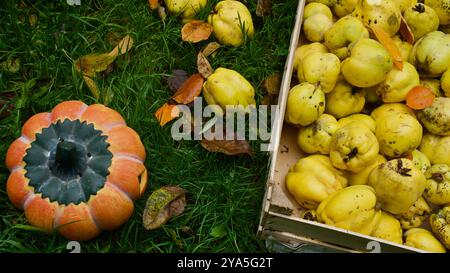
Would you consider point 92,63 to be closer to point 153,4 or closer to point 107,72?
point 107,72

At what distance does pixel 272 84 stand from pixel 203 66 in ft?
1.35

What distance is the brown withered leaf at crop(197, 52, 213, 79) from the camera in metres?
3.17

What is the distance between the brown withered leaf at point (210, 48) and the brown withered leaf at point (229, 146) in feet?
1.89

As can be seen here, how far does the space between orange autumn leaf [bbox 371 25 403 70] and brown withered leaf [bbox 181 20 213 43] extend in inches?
37.3

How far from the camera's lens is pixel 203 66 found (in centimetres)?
319

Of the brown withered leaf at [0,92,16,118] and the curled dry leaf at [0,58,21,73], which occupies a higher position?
the curled dry leaf at [0,58,21,73]

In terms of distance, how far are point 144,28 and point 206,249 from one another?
142cm

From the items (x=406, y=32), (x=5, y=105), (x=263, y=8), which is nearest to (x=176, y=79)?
(x=263, y=8)

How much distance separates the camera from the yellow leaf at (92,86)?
3.11m

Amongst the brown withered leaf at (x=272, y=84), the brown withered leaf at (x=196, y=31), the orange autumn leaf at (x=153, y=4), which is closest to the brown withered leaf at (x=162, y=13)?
the orange autumn leaf at (x=153, y=4)

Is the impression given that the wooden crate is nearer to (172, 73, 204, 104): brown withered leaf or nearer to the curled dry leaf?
(172, 73, 204, 104): brown withered leaf

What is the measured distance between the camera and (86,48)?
3.31m

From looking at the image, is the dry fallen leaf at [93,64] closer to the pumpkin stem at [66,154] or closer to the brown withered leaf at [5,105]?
the brown withered leaf at [5,105]

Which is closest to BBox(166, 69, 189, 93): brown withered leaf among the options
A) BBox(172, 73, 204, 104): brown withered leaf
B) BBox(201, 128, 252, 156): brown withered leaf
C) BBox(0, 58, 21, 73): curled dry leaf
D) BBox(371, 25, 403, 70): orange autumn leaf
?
BBox(172, 73, 204, 104): brown withered leaf
